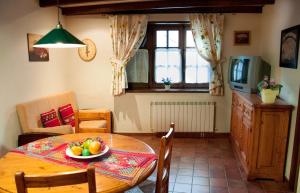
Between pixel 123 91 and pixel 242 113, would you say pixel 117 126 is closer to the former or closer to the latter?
pixel 123 91

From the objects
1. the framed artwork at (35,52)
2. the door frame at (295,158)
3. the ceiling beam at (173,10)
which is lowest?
the door frame at (295,158)

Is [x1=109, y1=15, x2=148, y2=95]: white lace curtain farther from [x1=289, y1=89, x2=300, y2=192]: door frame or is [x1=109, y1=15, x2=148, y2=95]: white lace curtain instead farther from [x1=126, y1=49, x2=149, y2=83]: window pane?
[x1=289, y1=89, x2=300, y2=192]: door frame

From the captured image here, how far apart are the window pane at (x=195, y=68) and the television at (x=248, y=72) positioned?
0.58 meters

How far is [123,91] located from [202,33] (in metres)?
1.74

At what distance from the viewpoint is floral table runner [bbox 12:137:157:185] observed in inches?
64.4

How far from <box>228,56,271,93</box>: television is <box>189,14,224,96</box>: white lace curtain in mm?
306

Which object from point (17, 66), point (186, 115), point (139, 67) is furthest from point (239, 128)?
point (17, 66)

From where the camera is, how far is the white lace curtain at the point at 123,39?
14.2 feet

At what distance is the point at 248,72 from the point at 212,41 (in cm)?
97

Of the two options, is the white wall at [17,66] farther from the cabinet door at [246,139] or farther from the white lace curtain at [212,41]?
the cabinet door at [246,139]

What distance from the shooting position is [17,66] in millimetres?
3238

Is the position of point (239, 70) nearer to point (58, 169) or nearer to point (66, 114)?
point (66, 114)

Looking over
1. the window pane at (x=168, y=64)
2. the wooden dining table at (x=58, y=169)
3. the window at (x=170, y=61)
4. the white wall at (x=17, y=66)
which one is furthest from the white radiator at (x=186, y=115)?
the wooden dining table at (x=58, y=169)

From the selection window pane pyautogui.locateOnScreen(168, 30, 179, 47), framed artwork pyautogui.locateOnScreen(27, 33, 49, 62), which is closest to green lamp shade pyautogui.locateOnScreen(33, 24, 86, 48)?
framed artwork pyautogui.locateOnScreen(27, 33, 49, 62)
